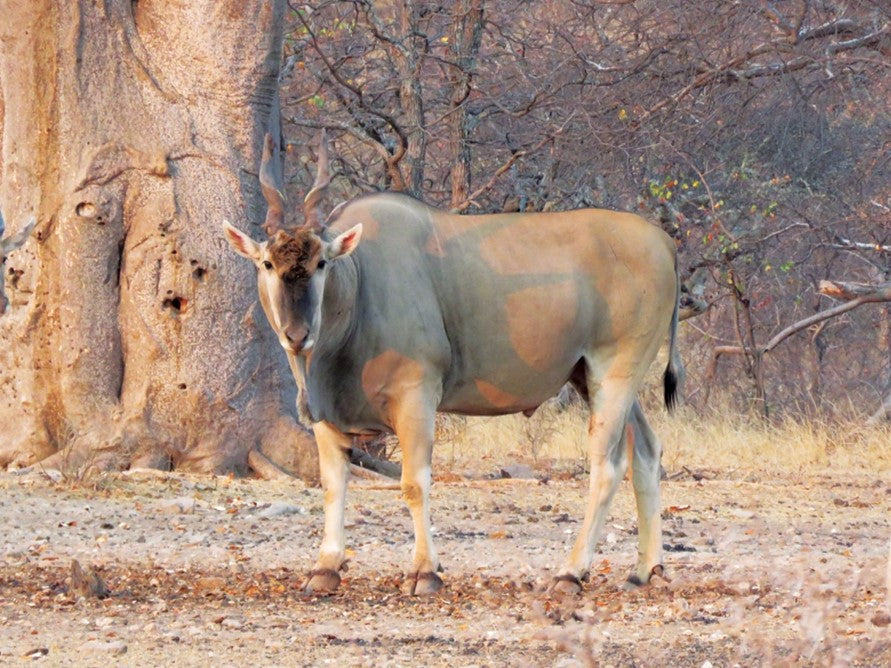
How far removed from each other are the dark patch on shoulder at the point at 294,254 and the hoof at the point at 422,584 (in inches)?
52.4

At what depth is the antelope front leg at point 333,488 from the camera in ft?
22.4

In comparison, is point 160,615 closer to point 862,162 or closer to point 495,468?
point 495,468

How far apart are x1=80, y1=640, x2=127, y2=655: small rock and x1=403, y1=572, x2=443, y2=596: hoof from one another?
1505mm

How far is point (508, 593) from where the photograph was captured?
6.76 meters

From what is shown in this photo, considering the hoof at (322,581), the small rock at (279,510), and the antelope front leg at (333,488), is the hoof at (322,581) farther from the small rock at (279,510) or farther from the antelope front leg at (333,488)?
the small rock at (279,510)

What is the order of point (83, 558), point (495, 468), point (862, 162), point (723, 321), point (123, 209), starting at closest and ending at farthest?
point (83, 558)
point (123, 209)
point (495, 468)
point (862, 162)
point (723, 321)

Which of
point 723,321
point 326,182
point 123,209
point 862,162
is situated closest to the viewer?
point 326,182

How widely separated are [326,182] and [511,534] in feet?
9.16

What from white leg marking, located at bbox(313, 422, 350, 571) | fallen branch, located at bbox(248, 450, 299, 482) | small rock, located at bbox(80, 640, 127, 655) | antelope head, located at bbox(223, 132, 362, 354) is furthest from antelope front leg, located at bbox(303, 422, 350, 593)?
fallen branch, located at bbox(248, 450, 299, 482)

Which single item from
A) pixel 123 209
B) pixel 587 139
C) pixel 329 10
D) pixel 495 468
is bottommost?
pixel 495 468

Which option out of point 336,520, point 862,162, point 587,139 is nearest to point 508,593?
point 336,520

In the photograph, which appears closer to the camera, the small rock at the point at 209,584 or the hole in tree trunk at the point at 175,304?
the small rock at the point at 209,584

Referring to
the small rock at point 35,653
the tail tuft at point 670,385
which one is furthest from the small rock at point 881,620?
the small rock at point 35,653

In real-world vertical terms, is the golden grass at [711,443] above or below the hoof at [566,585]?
below
